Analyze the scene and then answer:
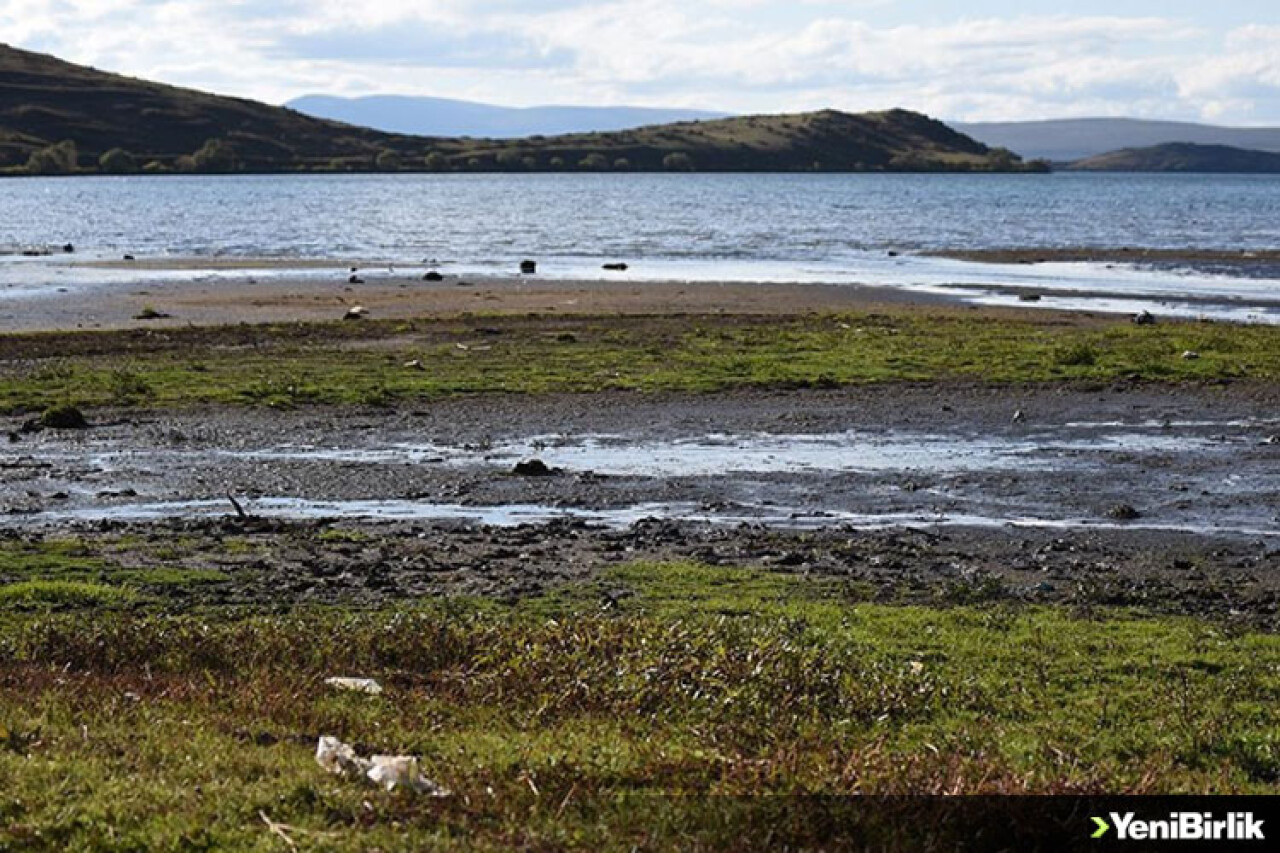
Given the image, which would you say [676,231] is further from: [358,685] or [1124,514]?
[358,685]

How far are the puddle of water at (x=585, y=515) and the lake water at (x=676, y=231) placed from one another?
1069 inches

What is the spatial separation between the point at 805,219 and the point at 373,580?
9753cm

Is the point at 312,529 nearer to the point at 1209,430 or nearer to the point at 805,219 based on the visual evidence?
the point at 1209,430

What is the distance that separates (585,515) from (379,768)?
9700 mm

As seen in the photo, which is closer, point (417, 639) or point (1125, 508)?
point (417, 639)

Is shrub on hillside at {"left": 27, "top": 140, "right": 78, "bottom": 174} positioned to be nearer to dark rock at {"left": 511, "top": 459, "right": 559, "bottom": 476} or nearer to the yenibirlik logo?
dark rock at {"left": 511, "top": 459, "right": 559, "bottom": 476}

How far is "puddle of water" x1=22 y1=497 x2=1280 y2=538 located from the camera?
17156mm

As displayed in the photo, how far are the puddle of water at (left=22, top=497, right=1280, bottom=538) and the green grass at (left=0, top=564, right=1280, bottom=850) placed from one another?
11.8 ft

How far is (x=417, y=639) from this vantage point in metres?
11.3

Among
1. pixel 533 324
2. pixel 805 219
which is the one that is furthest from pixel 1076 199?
pixel 533 324

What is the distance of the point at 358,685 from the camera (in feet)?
33.4

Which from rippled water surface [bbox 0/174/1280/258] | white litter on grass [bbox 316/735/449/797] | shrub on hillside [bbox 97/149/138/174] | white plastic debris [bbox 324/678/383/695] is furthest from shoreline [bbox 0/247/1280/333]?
shrub on hillside [bbox 97/149/138/174]

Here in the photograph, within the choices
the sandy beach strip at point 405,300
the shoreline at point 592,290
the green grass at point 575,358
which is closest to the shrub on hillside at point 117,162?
the shoreline at point 592,290

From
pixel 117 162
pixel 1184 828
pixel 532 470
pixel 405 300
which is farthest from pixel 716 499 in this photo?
pixel 117 162
